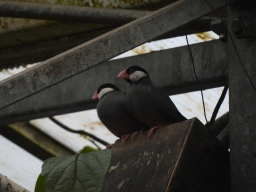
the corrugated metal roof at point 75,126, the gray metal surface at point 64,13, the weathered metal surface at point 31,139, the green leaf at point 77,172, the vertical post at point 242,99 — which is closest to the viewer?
the green leaf at point 77,172

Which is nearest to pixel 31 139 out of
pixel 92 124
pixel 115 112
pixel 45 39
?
pixel 92 124

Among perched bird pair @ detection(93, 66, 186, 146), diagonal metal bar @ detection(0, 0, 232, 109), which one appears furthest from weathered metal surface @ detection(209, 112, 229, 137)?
diagonal metal bar @ detection(0, 0, 232, 109)

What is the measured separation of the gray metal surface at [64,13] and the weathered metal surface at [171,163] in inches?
25.7

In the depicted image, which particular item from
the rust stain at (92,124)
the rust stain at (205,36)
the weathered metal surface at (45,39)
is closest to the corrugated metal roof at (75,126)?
the rust stain at (92,124)

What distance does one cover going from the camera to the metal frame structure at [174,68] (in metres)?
1.47

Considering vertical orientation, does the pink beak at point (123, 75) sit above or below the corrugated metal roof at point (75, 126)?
above

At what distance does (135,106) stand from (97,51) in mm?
856

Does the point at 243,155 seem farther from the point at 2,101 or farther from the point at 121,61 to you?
the point at 121,61

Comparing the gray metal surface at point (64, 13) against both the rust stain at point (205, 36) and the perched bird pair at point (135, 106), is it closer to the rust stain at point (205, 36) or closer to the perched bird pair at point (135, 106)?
the perched bird pair at point (135, 106)

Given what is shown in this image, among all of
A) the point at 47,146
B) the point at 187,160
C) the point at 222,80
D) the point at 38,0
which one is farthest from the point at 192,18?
the point at 47,146

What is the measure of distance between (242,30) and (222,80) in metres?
0.50

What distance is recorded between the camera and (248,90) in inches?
69.9

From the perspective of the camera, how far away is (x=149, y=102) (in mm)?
2342

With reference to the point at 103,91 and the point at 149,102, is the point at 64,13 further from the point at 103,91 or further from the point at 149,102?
the point at 149,102
